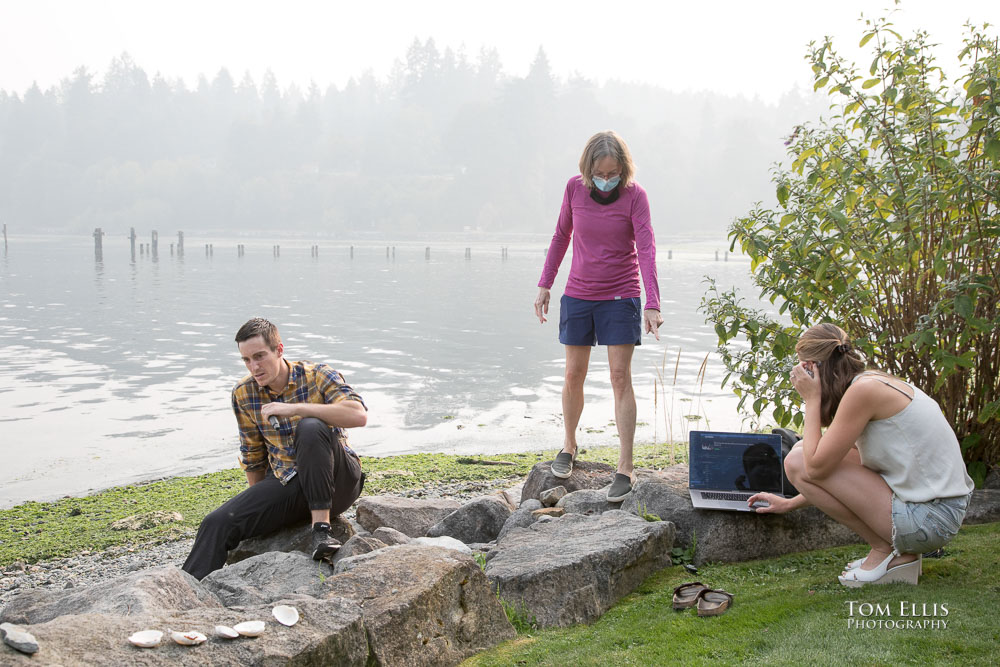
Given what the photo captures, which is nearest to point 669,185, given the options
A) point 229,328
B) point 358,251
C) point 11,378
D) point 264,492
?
point 358,251

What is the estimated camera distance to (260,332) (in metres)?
4.64

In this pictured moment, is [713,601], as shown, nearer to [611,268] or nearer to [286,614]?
[286,614]

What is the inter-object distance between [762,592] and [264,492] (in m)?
2.65

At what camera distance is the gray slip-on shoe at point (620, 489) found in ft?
16.9

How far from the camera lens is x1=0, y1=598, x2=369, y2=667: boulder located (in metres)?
2.63

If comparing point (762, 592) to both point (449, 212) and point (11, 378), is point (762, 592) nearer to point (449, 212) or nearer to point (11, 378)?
point (11, 378)

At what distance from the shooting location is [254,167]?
408 feet

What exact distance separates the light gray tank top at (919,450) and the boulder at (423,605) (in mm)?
1742

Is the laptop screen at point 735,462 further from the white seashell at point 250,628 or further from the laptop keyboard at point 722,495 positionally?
the white seashell at point 250,628

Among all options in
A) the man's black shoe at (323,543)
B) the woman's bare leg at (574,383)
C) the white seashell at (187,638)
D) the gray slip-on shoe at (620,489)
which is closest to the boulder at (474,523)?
the woman's bare leg at (574,383)

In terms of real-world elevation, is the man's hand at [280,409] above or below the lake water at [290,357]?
above

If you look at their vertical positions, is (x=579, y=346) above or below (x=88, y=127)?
below

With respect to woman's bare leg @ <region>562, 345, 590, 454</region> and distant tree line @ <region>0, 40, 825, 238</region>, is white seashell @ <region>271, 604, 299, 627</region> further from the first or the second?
distant tree line @ <region>0, 40, 825, 238</region>

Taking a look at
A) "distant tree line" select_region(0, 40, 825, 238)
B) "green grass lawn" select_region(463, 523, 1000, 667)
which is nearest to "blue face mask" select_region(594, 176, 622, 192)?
"green grass lawn" select_region(463, 523, 1000, 667)
